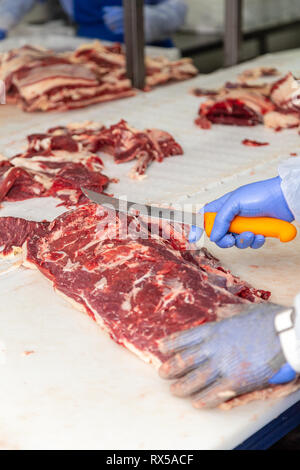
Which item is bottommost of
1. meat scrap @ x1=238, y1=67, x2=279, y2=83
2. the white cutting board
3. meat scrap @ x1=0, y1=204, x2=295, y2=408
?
meat scrap @ x1=238, y1=67, x2=279, y2=83

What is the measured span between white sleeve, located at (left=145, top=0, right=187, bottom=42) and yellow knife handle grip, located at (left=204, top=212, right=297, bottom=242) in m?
5.34

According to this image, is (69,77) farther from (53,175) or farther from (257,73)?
(53,175)

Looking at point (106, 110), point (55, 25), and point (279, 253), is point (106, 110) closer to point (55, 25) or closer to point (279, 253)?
point (279, 253)

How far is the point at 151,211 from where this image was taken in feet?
7.73

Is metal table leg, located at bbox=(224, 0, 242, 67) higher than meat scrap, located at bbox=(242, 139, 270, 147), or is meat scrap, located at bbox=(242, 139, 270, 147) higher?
metal table leg, located at bbox=(224, 0, 242, 67)

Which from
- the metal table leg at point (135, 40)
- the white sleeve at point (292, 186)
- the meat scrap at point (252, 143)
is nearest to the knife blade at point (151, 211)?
the white sleeve at point (292, 186)

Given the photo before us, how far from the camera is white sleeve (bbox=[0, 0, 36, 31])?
674 cm

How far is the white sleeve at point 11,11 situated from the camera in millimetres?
6738

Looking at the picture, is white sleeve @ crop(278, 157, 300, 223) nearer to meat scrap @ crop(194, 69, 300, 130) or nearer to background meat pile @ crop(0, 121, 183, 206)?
background meat pile @ crop(0, 121, 183, 206)

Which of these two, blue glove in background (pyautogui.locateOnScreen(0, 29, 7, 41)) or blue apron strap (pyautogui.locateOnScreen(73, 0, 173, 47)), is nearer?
blue glove in background (pyautogui.locateOnScreen(0, 29, 7, 41))

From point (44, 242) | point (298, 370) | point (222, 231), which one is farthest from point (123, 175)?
point (298, 370)

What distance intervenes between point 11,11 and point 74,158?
394cm

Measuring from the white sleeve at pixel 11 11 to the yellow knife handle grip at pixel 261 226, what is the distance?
519 cm

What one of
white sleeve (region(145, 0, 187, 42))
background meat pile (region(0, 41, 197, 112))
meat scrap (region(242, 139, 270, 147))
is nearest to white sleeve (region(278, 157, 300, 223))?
meat scrap (region(242, 139, 270, 147))
